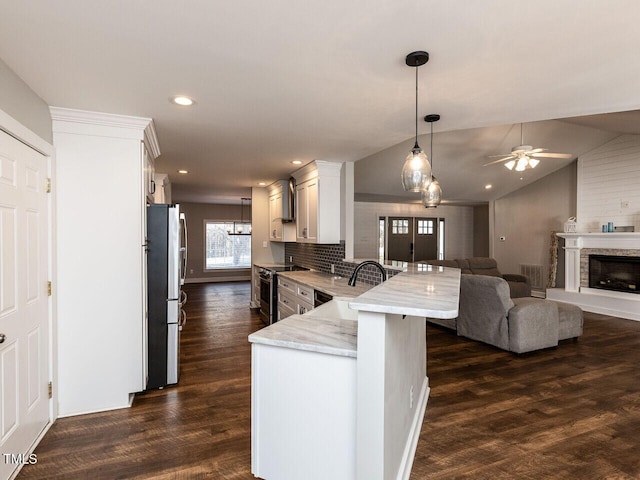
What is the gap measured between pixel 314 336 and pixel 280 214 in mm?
4323

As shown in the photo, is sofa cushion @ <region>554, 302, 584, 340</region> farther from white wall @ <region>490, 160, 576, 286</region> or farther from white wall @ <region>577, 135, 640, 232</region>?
white wall @ <region>490, 160, 576, 286</region>

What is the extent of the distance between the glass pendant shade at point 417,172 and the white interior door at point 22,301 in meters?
2.29

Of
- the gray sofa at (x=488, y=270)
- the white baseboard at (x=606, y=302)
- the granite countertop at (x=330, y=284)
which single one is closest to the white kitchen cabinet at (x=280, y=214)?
the granite countertop at (x=330, y=284)

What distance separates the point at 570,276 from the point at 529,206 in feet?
7.19

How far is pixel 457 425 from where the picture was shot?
8.18 ft

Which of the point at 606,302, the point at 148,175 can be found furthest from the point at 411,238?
the point at 148,175

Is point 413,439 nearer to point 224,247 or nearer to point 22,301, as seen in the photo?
point 22,301

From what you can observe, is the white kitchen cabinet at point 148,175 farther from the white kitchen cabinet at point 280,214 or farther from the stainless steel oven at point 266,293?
the white kitchen cabinet at point 280,214

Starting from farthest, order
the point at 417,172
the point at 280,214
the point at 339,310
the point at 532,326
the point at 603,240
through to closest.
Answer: the point at 603,240 → the point at 280,214 → the point at 532,326 → the point at 339,310 → the point at 417,172

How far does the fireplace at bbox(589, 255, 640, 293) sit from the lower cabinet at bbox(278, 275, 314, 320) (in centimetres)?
595

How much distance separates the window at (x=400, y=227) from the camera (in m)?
10.3

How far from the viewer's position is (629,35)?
1651 millimetres

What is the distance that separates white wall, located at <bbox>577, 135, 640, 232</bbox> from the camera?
21.1ft

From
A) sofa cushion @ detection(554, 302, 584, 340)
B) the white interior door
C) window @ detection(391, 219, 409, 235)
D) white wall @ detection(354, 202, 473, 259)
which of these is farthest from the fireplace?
the white interior door
